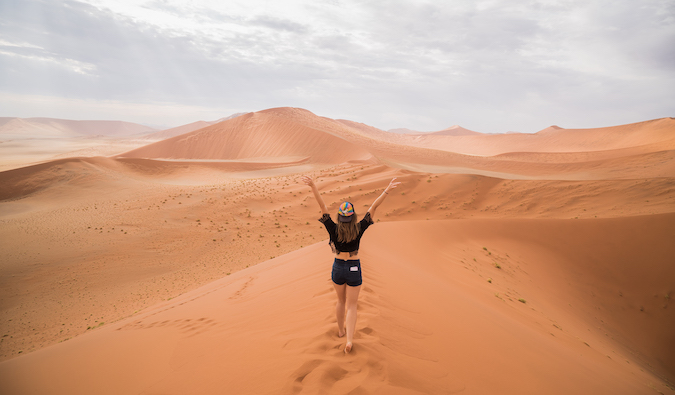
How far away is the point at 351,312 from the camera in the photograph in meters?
3.04

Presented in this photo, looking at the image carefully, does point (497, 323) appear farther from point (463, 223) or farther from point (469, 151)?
point (469, 151)

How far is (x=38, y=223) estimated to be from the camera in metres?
15.4

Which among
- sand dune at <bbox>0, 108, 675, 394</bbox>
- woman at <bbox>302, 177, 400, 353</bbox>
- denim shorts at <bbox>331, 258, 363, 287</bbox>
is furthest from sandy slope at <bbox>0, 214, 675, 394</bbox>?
denim shorts at <bbox>331, 258, 363, 287</bbox>

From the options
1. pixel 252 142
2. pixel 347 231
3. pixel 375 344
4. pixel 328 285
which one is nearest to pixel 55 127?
pixel 252 142

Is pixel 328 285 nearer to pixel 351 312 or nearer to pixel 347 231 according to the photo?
pixel 351 312

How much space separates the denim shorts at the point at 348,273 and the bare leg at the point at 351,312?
0.07m

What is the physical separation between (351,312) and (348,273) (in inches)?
14.3

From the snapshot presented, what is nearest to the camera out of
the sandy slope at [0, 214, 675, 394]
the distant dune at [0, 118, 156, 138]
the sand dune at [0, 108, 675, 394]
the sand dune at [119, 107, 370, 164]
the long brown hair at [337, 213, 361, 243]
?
the sandy slope at [0, 214, 675, 394]

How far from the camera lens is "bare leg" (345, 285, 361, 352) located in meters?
2.95

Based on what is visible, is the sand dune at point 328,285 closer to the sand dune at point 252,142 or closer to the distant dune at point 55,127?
the sand dune at point 252,142

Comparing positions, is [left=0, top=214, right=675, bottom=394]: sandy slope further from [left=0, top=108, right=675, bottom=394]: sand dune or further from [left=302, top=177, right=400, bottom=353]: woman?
[left=302, top=177, right=400, bottom=353]: woman

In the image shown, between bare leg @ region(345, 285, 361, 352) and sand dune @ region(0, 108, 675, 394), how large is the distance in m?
0.13

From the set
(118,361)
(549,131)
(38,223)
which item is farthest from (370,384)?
(549,131)

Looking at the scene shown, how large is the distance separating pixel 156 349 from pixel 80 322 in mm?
6307
